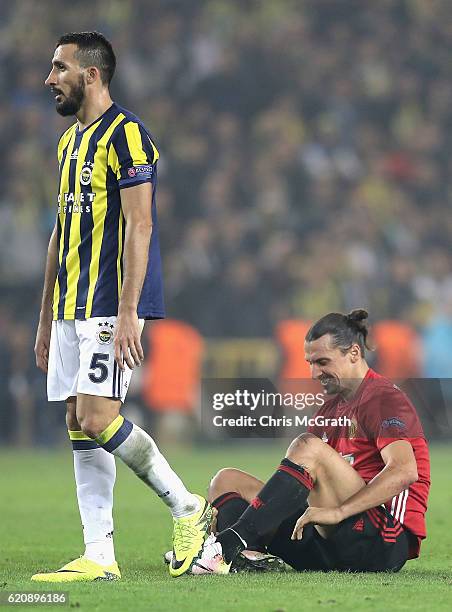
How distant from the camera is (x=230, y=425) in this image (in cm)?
514

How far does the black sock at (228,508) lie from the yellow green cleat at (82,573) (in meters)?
0.50

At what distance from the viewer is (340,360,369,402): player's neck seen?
507cm

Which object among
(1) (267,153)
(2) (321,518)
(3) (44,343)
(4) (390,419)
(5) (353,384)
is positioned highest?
(1) (267,153)

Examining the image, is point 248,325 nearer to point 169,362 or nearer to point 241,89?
point 169,362

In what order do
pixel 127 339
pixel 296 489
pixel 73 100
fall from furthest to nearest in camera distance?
pixel 73 100, pixel 296 489, pixel 127 339

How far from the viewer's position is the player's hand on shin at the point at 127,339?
15.3 ft

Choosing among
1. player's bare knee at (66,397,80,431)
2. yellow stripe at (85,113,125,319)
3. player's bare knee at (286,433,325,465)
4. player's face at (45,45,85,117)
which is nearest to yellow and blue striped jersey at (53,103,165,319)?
yellow stripe at (85,113,125,319)

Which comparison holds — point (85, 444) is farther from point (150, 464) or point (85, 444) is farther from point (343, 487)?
point (343, 487)

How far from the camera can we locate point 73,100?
16.4 ft

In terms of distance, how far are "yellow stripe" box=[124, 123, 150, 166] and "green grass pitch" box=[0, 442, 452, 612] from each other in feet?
4.97

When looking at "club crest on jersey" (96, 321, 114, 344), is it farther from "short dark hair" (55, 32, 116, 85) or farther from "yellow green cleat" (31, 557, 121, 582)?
"short dark hair" (55, 32, 116, 85)

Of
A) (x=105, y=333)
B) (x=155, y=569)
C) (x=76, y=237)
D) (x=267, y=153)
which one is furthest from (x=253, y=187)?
(x=105, y=333)

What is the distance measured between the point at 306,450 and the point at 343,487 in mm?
201

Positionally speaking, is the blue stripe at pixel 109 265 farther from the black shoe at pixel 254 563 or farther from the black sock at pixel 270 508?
A: the black shoe at pixel 254 563
